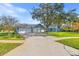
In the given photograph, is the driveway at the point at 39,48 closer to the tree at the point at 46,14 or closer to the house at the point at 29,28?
the house at the point at 29,28

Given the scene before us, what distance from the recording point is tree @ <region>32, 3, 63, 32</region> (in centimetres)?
637

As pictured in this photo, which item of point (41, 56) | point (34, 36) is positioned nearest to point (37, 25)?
point (34, 36)

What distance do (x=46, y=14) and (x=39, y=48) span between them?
26.8 inches

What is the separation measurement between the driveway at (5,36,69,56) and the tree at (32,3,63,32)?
26 cm

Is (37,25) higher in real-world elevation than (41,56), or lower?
higher

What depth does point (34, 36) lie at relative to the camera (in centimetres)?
650

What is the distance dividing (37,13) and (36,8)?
0.45 feet

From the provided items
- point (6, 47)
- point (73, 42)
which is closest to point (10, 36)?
point (6, 47)

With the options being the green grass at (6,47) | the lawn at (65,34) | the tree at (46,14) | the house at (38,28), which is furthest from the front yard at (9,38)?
the lawn at (65,34)

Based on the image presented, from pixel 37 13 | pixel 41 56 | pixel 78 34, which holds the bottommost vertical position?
pixel 41 56

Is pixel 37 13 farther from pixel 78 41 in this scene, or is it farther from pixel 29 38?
pixel 78 41

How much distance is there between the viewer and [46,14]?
21.1ft

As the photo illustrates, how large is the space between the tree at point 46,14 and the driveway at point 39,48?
261 millimetres

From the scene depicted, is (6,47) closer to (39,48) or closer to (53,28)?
(39,48)
